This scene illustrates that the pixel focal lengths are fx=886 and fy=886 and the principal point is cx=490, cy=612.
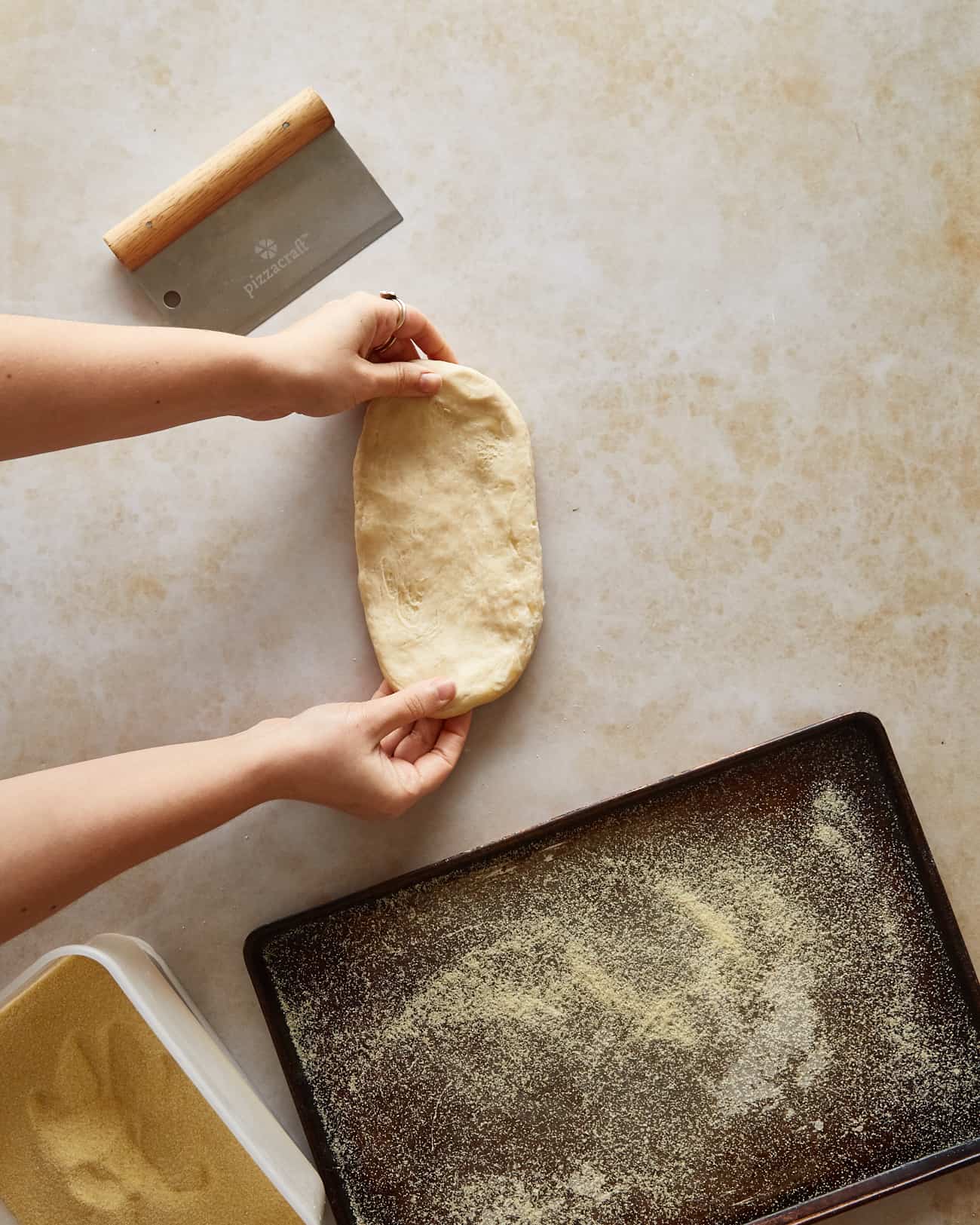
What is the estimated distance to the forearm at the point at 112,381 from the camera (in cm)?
84

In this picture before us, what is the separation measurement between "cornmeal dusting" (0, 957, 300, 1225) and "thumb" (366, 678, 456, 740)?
0.42 meters

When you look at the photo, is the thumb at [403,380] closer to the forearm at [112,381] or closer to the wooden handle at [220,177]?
the forearm at [112,381]

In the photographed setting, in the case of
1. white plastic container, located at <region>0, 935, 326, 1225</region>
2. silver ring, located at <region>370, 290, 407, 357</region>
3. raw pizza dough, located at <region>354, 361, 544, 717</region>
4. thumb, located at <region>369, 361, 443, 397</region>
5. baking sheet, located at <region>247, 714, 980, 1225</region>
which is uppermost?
silver ring, located at <region>370, 290, 407, 357</region>

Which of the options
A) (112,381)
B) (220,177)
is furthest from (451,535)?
(220,177)

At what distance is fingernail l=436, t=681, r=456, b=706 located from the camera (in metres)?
1.03

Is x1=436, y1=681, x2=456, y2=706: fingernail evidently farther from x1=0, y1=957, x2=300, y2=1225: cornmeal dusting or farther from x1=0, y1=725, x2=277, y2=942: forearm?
x1=0, y1=957, x2=300, y2=1225: cornmeal dusting

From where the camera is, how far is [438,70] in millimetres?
A: 1152

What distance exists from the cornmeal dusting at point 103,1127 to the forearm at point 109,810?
22 cm

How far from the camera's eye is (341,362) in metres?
1.00

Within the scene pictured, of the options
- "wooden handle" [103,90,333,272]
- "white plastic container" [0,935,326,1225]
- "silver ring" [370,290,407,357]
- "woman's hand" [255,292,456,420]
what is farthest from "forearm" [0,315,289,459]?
"white plastic container" [0,935,326,1225]

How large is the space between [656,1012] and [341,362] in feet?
2.81

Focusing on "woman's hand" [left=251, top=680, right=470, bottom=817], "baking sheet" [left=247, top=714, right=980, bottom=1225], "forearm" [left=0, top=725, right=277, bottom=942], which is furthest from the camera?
"baking sheet" [left=247, top=714, right=980, bottom=1225]

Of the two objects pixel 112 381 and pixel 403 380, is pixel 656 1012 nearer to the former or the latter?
pixel 403 380

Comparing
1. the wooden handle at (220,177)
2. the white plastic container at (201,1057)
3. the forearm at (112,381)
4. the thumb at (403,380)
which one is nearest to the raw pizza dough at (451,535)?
the thumb at (403,380)
